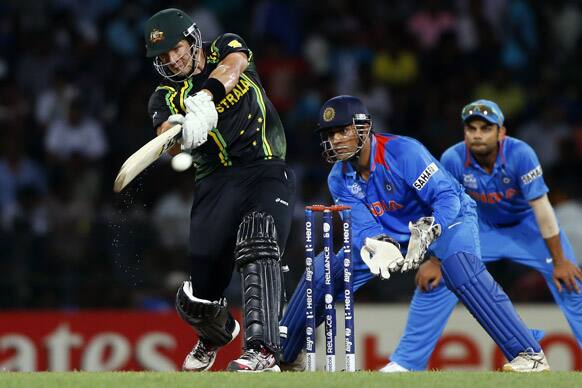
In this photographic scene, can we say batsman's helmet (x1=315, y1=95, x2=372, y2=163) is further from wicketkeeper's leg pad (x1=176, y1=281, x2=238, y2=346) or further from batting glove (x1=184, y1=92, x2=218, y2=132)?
wicketkeeper's leg pad (x1=176, y1=281, x2=238, y2=346)

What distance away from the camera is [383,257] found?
20.1 ft

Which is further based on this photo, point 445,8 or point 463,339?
point 445,8

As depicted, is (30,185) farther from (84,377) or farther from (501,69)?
(84,377)

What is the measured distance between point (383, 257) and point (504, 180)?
180 centimetres

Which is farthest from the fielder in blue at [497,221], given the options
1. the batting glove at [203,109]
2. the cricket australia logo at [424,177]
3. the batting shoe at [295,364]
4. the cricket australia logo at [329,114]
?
the batting glove at [203,109]

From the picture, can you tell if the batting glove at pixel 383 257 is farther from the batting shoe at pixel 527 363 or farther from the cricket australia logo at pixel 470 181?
the cricket australia logo at pixel 470 181

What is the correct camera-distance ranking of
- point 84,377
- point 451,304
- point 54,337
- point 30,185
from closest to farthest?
point 84,377, point 451,304, point 54,337, point 30,185

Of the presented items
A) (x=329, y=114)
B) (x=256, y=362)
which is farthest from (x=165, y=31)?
(x=256, y=362)

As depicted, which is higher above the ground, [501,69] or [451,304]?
[501,69]

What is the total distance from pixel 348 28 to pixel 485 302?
6.50m

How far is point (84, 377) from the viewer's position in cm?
561

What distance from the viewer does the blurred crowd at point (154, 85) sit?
9945 mm

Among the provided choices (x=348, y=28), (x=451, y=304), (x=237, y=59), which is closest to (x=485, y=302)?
(x=451, y=304)

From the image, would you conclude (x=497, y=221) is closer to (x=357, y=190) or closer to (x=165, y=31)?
(x=357, y=190)
